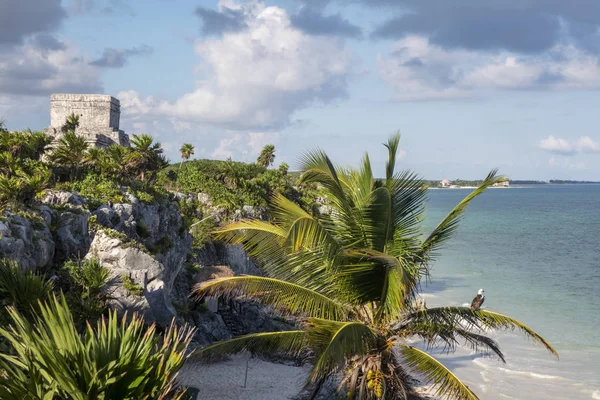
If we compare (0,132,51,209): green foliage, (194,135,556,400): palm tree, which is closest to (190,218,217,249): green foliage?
(0,132,51,209): green foliage

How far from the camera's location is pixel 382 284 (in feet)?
30.5

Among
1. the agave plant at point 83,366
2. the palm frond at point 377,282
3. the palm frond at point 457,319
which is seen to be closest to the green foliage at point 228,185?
the palm frond at point 377,282

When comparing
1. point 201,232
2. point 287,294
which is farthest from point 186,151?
point 287,294

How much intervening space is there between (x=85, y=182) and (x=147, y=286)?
8.63 meters

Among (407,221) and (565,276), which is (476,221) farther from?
(407,221)

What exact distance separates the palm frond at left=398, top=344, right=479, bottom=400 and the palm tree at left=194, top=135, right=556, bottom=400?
0.05 ft

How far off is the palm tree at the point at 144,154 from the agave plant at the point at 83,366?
21.1 m

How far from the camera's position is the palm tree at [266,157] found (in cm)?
5378

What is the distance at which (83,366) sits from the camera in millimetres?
5715

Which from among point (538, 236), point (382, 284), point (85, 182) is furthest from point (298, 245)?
point (538, 236)

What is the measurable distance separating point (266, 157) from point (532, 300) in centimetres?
2753

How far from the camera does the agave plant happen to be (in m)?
5.57

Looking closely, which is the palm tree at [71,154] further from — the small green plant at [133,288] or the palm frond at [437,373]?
the palm frond at [437,373]

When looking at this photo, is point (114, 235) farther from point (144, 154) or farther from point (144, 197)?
point (144, 154)
